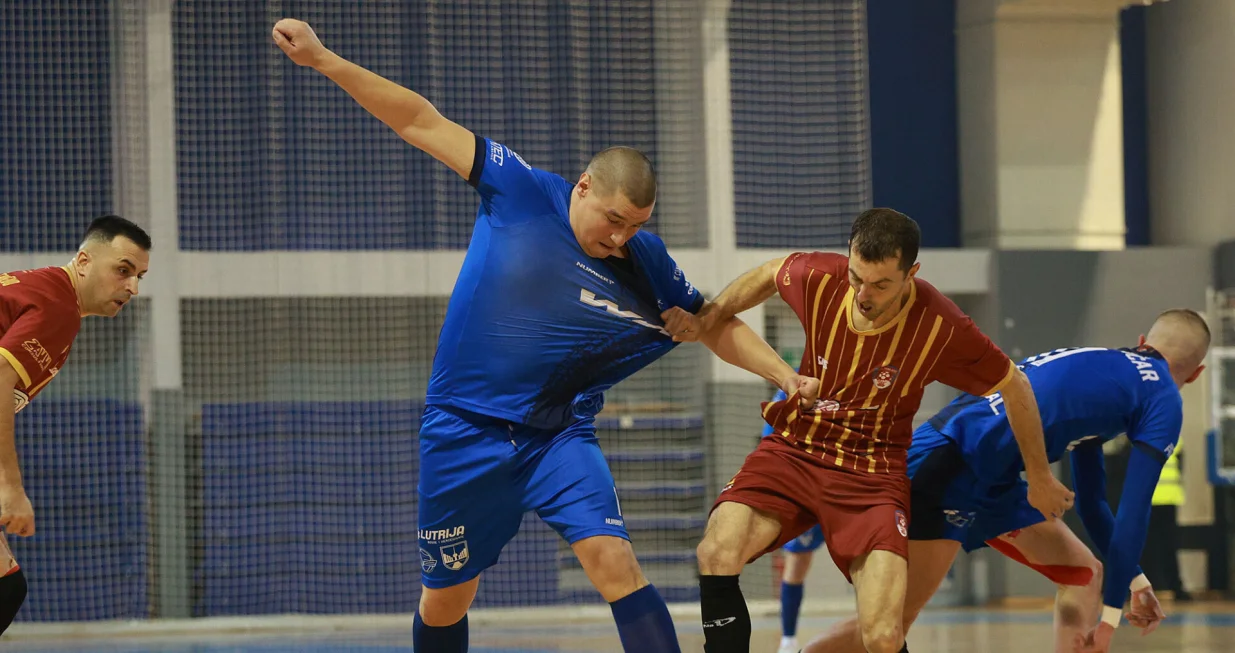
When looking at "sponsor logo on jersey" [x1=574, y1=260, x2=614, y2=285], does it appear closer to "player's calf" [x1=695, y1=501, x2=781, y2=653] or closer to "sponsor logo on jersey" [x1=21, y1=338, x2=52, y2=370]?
"player's calf" [x1=695, y1=501, x2=781, y2=653]

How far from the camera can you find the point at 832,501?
397 cm

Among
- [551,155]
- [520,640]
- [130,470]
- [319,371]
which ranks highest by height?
[551,155]

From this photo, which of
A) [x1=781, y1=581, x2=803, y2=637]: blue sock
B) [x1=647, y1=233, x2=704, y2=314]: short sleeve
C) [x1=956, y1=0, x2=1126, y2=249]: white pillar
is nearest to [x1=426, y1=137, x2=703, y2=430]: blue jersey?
[x1=647, y1=233, x2=704, y2=314]: short sleeve

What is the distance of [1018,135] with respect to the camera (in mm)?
11148

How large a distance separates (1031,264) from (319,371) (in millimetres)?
5993

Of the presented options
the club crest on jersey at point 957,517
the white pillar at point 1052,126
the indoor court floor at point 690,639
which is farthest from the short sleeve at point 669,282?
the white pillar at point 1052,126

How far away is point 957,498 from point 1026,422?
0.52m

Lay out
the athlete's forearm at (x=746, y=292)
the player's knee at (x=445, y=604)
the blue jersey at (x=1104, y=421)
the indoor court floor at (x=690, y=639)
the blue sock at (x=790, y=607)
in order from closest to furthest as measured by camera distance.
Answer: the player's knee at (x=445, y=604), the athlete's forearm at (x=746, y=292), the blue jersey at (x=1104, y=421), the blue sock at (x=790, y=607), the indoor court floor at (x=690, y=639)

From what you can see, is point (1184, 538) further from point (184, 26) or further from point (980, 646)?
point (184, 26)

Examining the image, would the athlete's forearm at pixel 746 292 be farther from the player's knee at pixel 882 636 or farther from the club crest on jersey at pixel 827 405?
the player's knee at pixel 882 636

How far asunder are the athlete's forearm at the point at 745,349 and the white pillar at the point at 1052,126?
7.58 metres

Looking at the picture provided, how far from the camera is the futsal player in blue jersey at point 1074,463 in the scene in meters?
4.44

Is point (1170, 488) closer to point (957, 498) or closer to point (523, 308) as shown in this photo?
point (957, 498)

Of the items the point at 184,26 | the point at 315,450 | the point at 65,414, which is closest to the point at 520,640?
the point at 315,450
